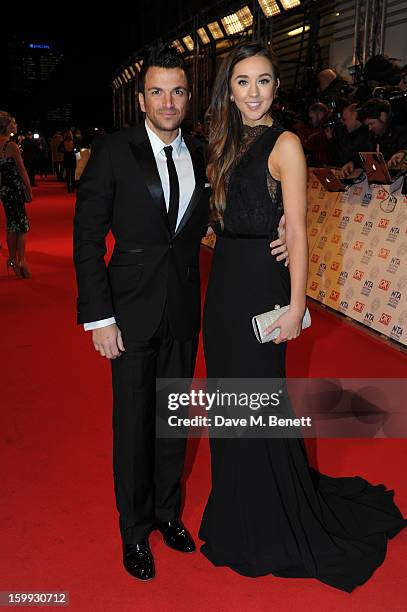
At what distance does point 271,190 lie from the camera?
6.73 feet

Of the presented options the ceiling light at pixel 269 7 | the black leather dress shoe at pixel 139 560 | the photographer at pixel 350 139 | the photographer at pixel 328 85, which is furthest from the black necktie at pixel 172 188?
the ceiling light at pixel 269 7

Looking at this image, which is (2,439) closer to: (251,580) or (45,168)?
(251,580)

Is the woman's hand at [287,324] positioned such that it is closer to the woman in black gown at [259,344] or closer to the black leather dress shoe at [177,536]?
the woman in black gown at [259,344]

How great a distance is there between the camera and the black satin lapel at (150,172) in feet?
6.83

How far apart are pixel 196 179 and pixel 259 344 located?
0.62 m

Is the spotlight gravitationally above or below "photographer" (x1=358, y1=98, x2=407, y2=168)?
above

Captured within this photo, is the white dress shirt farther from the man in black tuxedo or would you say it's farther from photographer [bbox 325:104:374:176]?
photographer [bbox 325:104:374:176]

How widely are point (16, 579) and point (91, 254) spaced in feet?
3.97

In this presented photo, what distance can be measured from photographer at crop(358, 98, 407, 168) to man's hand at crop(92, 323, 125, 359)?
3628 mm

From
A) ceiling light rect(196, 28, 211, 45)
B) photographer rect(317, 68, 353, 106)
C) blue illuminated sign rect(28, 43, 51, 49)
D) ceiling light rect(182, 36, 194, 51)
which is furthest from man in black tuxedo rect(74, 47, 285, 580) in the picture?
blue illuminated sign rect(28, 43, 51, 49)

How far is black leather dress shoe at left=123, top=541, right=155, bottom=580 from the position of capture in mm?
2328

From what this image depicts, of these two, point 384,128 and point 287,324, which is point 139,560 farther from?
point 384,128

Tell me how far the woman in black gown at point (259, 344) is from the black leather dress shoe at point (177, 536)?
0.22ft

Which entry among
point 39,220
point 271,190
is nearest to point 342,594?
point 271,190
